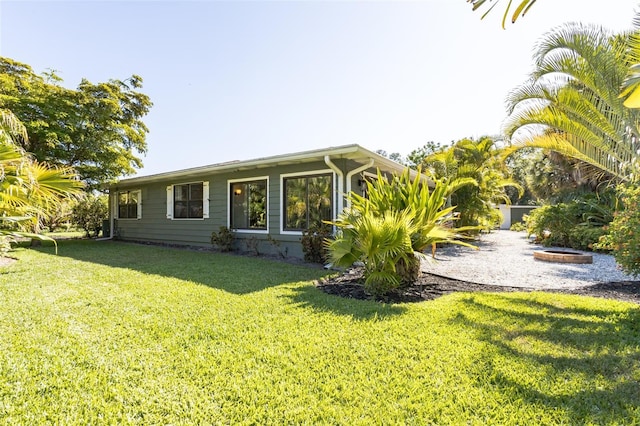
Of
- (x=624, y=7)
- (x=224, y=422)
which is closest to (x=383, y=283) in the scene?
(x=224, y=422)

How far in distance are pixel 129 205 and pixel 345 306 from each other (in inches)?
487

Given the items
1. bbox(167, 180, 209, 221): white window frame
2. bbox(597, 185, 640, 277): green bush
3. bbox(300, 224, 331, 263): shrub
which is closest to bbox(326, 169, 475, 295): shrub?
bbox(597, 185, 640, 277): green bush

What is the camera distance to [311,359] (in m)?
2.45

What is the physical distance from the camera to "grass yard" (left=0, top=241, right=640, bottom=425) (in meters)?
1.86

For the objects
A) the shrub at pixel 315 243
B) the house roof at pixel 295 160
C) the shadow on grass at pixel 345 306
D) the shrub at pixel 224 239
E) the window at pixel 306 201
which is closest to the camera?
the shadow on grass at pixel 345 306

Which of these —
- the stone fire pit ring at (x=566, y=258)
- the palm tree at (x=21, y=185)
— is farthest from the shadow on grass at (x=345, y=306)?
the stone fire pit ring at (x=566, y=258)

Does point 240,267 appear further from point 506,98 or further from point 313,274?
point 506,98

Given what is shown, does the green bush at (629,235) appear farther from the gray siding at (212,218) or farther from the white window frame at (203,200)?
the white window frame at (203,200)

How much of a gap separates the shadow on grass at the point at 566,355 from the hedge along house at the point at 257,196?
3.71 meters

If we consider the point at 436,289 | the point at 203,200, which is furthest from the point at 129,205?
the point at 436,289

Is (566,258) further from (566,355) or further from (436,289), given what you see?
(566,355)

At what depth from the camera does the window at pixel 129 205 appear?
12539 mm

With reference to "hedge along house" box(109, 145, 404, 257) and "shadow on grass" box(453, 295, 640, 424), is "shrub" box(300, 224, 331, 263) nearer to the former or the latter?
"hedge along house" box(109, 145, 404, 257)

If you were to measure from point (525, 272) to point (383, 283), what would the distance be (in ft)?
11.5
